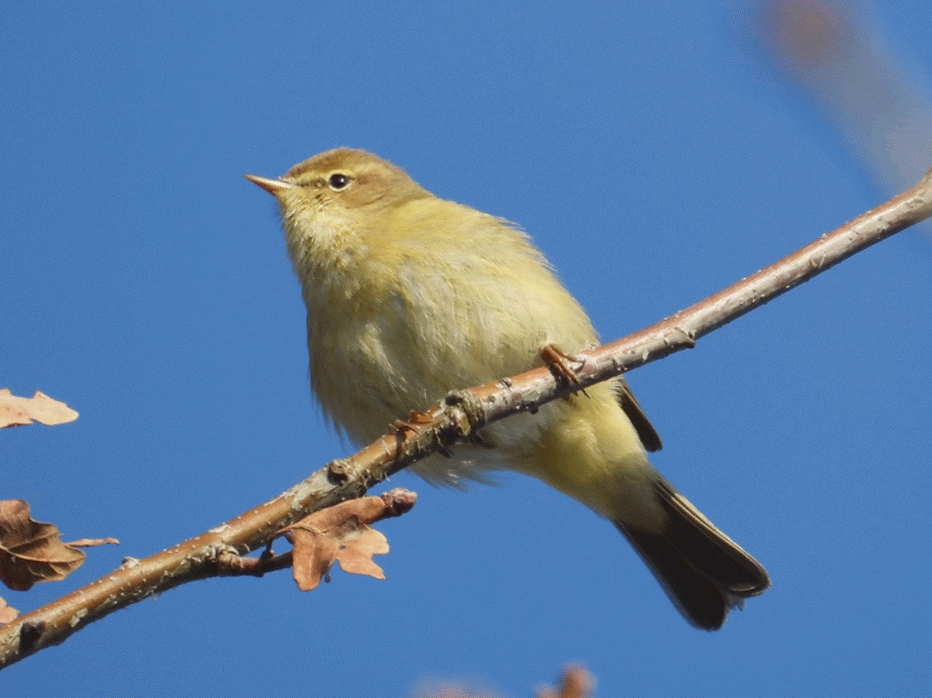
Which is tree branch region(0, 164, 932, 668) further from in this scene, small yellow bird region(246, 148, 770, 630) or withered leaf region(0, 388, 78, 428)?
small yellow bird region(246, 148, 770, 630)

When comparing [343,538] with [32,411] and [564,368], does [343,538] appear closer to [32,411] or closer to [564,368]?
[32,411]

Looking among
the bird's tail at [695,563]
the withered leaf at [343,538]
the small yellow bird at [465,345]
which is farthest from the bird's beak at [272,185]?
the withered leaf at [343,538]

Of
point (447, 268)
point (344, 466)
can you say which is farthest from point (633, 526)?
point (344, 466)

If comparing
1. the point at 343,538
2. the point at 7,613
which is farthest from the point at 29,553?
the point at 343,538

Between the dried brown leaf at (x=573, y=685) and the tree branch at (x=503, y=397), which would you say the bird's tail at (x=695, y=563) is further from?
the dried brown leaf at (x=573, y=685)

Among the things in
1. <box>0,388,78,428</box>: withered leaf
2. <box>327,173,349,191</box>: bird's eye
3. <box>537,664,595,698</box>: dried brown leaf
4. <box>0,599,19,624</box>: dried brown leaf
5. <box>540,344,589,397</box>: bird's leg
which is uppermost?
<box>327,173,349,191</box>: bird's eye

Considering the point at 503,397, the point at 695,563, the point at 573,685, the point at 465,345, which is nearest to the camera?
the point at 573,685

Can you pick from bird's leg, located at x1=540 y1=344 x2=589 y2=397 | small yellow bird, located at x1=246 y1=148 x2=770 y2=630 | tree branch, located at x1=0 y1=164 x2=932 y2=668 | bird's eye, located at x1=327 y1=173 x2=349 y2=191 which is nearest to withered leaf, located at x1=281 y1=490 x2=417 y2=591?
tree branch, located at x1=0 y1=164 x2=932 y2=668

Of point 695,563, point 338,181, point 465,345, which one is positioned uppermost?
point 338,181
